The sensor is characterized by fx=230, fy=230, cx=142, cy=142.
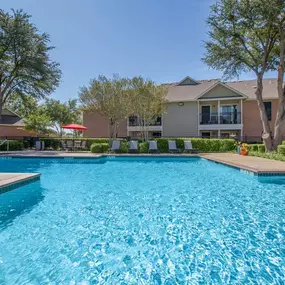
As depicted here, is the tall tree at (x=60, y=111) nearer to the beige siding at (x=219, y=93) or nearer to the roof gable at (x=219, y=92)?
the roof gable at (x=219, y=92)

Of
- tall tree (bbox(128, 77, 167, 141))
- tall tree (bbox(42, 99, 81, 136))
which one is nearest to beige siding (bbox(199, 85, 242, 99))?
tall tree (bbox(128, 77, 167, 141))

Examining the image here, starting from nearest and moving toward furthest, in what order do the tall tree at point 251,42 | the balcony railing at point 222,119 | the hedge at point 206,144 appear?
the tall tree at point 251,42, the hedge at point 206,144, the balcony railing at point 222,119

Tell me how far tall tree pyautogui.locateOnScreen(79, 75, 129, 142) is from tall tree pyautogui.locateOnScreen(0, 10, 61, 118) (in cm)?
379

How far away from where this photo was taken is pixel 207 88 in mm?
23109

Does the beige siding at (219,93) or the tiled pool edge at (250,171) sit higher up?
the beige siding at (219,93)

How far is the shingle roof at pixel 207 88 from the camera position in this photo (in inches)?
870

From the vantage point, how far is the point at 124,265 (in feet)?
10.1

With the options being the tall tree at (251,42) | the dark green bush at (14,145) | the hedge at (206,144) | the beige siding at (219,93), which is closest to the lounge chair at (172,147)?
the hedge at (206,144)

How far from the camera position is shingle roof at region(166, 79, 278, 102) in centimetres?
2210

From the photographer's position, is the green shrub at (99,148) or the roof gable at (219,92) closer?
the green shrub at (99,148)

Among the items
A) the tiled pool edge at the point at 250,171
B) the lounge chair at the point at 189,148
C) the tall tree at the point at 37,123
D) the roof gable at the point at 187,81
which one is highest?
the roof gable at the point at 187,81

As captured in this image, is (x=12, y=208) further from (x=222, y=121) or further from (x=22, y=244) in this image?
(x=222, y=121)

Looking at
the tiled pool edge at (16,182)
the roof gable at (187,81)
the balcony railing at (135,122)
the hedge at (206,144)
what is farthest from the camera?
the roof gable at (187,81)

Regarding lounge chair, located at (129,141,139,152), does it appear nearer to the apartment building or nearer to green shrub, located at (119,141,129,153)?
green shrub, located at (119,141,129,153)
